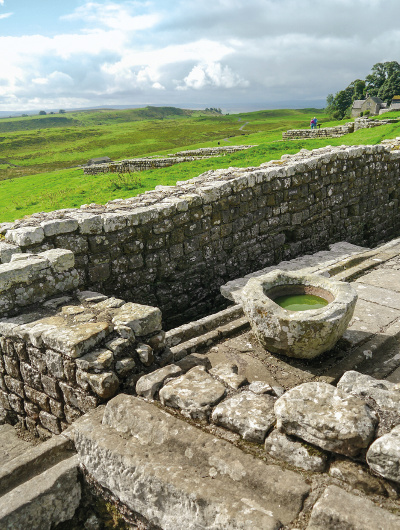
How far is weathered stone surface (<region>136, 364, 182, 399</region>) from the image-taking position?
3.77m

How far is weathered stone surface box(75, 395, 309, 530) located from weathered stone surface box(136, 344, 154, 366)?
24.9 inches

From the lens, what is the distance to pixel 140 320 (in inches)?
171

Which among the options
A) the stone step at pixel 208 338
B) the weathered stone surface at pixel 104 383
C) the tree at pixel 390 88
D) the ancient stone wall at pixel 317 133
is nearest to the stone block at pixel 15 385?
the weathered stone surface at pixel 104 383

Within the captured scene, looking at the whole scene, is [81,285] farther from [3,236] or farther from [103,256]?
[3,236]

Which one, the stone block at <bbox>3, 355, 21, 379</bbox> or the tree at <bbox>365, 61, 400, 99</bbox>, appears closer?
the stone block at <bbox>3, 355, 21, 379</bbox>

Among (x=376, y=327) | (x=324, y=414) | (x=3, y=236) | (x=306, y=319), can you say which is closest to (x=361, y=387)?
(x=324, y=414)

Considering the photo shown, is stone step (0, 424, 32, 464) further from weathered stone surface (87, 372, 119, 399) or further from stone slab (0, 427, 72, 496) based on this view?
weathered stone surface (87, 372, 119, 399)

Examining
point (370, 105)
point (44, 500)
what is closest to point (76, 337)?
point (44, 500)

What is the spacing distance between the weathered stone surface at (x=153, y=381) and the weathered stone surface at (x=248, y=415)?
662 mm

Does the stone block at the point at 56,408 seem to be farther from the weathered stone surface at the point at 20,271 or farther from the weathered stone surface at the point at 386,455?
the weathered stone surface at the point at 386,455

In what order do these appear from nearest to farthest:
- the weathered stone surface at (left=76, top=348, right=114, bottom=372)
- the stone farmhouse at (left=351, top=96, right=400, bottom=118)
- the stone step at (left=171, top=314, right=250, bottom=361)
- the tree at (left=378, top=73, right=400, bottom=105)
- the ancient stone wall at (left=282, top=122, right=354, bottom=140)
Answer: the weathered stone surface at (left=76, top=348, right=114, bottom=372) < the stone step at (left=171, top=314, right=250, bottom=361) < the ancient stone wall at (left=282, top=122, right=354, bottom=140) < the stone farmhouse at (left=351, top=96, right=400, bottom=118) < the tree at (left=378, top=73, right=400, bottom=105)

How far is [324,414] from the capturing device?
2861 millimetres

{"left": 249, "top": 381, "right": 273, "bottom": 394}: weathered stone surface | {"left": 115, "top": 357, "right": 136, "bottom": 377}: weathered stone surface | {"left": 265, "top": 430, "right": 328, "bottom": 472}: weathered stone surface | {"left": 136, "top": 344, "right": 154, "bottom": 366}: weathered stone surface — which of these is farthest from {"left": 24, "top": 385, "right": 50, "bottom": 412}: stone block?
{"left": 265, "top": 430, "right": 328, "bottom": 472}: weathered stone surface

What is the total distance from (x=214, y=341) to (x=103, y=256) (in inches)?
84.6
